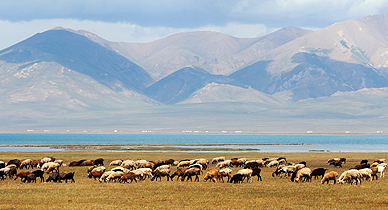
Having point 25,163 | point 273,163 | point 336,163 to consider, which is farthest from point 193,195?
point 336,163

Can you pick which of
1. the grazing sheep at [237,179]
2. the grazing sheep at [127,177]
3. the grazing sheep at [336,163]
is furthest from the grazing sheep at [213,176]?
the grazing sheep at [336,163]

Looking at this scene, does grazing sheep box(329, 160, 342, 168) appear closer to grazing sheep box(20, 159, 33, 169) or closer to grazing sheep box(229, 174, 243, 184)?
grazing sheep box(229, 174, 243, 184)

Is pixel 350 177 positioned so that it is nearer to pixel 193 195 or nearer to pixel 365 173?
pixel 365 173

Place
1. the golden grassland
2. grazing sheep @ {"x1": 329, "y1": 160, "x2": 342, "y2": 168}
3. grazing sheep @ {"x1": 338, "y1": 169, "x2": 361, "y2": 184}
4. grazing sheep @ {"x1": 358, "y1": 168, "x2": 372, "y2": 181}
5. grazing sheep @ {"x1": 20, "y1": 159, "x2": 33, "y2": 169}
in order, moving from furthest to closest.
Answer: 1. grazing sheep @ {"x1": 329, "y1": 160, "x2": 342, "y2": 168}
2. grazing sheep @ {"x1": 20, "y1": 159, "x2": 33, "y2": 169}
3. grazing sheep @ {"x1": 358, "y1": 168, "x2": 372, "y2": 181}
4. grazing sheep @ {"x1": 338, "y1": 169, "x2": 361, "y2": 184}
5. the golden grassland

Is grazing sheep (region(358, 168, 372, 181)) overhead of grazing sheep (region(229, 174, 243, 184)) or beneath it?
overhead

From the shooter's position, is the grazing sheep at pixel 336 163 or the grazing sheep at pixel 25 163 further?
the grazing sheep at pixel 336 163

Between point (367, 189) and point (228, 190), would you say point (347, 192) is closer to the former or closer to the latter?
point (367, 189)

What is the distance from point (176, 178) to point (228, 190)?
839 cm

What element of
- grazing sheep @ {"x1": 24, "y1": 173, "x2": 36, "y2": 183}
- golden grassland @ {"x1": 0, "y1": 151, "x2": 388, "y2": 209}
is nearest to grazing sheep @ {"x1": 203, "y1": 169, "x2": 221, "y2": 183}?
golden grassland @ {"x1": 0, "y1": 151, "x2": 388, "y2": 209}

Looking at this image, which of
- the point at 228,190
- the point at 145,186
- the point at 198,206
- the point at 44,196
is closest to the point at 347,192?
the point at 228,190

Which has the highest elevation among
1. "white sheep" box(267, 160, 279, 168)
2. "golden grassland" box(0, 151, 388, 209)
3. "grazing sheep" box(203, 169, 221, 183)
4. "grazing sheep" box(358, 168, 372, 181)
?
"white sheep" box(267, 160, 279, 168)

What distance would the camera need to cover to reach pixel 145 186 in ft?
106

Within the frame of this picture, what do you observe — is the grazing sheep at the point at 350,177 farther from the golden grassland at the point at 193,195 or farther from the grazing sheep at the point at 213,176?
the grazing sheep at the point at 213,176

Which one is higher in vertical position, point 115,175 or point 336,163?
point 336,163
